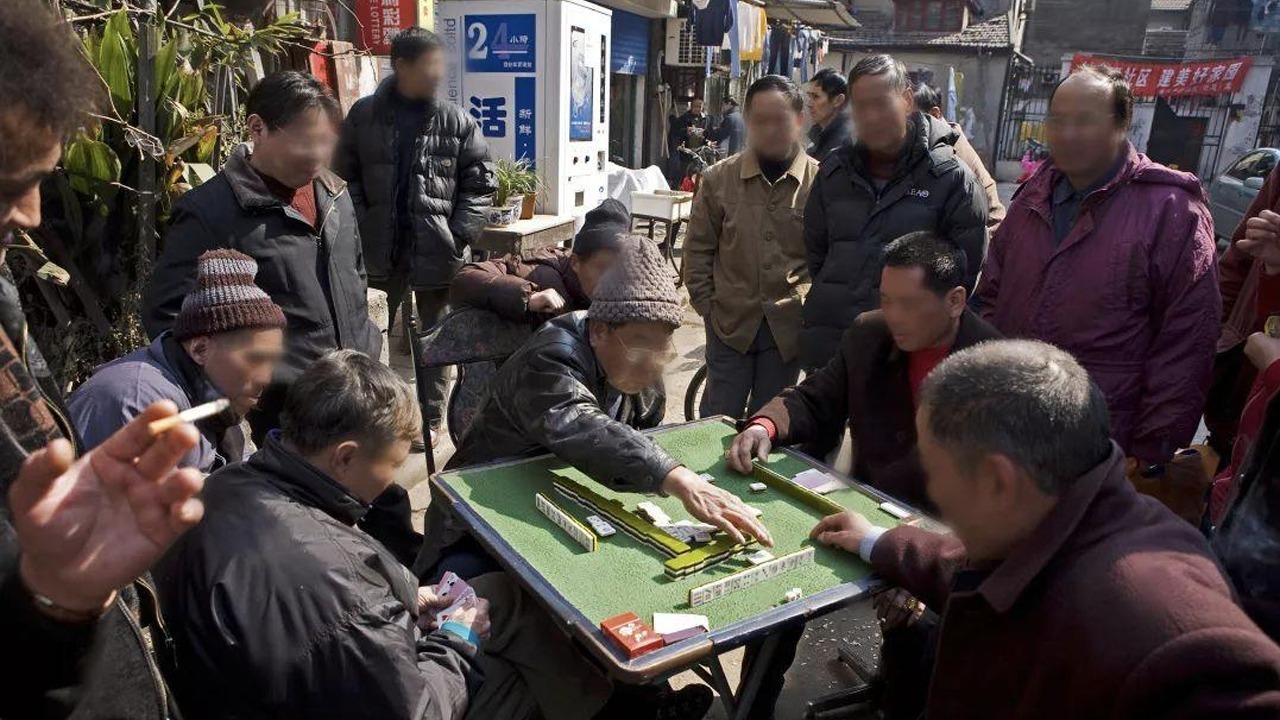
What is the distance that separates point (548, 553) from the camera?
205 cm

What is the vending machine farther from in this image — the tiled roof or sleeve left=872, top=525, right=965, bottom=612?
the tiled roof


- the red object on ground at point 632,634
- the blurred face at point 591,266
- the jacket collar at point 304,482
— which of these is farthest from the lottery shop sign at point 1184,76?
the jacket collar at point 304,482

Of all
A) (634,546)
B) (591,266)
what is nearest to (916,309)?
(591,266)

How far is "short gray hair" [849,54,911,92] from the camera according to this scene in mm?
3410

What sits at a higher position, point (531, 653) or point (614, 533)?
point (614, 533)

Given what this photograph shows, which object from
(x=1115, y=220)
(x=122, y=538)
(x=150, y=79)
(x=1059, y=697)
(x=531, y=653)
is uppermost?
(x=150, y=79)

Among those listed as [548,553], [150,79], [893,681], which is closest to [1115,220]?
[893,681]

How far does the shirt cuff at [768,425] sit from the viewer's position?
2809 mm

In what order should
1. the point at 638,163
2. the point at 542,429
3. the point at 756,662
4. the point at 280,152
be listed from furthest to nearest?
1. the point at 638,163
2. the point at 280,152
3. the point at 542,429
4. the point at 756,662

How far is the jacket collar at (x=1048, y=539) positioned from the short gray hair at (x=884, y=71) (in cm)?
232

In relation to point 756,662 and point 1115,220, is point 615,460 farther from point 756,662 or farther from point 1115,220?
point 1115,220

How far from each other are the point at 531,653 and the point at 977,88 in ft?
84.9

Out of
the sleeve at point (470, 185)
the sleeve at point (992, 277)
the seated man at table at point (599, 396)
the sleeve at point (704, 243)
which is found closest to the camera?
the seated man at table at point (599, 396)

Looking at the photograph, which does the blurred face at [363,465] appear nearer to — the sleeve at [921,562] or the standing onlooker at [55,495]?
the standing onlooker at [55,495]
